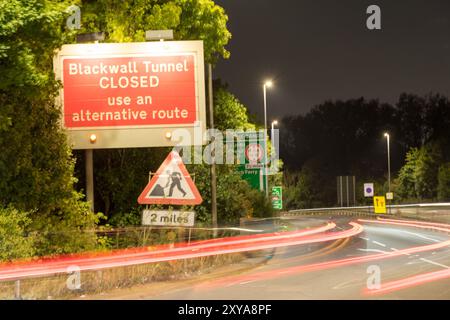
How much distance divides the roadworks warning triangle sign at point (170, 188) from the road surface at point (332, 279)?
6.15ft

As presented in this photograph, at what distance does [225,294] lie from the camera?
42.5 ft

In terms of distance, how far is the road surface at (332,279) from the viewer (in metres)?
12.8

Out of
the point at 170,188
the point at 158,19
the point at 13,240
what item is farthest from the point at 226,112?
the point at 13,240

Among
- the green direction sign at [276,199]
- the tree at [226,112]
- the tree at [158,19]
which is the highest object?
the tree at [158,19]

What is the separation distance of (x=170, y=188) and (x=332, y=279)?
417 centimetres

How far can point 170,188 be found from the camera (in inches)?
606

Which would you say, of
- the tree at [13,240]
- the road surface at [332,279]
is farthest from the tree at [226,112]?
the tree at [13,240]

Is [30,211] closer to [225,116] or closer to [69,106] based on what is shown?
[69,106]

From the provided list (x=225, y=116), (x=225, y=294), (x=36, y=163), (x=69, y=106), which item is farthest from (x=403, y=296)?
(x=225, y=116)

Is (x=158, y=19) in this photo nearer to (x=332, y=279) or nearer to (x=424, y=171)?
(x=332, y=279)

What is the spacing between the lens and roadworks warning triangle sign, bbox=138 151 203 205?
15266 mm

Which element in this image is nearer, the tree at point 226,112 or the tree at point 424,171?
the tree at point 226,112

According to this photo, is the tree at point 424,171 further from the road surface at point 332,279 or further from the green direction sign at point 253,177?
the road surface at point 332,279

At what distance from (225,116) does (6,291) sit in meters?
29.5
